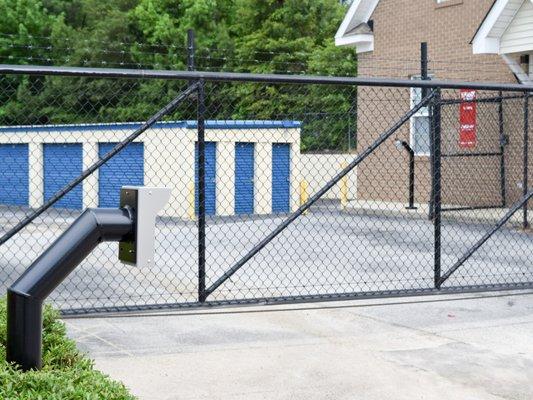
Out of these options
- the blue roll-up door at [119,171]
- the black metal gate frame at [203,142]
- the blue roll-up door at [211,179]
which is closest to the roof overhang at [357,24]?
the blue roll-up door at [211,179]

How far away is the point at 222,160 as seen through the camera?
2233 centimetres

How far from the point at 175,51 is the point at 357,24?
19.0 metres

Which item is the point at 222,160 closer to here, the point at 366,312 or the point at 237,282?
the point at 237,282

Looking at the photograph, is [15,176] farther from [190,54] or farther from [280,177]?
[190,54]

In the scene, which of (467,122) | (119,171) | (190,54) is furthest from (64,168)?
(190,54)

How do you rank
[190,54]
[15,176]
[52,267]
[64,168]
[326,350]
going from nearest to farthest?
[52,267], [326,350], [190,54], [64,168], [15,176]

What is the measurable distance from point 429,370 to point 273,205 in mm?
17685

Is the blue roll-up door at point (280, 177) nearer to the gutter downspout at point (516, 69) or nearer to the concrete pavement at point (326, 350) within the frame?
the gutter downspout at point (516, 69)

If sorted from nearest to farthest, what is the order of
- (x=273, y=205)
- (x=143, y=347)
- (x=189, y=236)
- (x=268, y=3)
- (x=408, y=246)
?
1. (x=143, y=347)
2. (x=408, y=246)
3. (x=189, y=236)
4. (x=273, y=205)
5. (x=268, y=3)

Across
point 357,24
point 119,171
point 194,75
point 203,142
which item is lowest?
point 119,171

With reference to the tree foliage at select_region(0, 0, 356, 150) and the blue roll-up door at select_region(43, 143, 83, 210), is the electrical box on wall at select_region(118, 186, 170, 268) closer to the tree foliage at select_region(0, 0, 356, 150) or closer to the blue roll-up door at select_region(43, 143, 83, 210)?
the blue roll-up door at select_region(43, 143, 83, 210)

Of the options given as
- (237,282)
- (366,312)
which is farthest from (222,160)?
(366,312)

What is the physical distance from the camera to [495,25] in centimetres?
1797

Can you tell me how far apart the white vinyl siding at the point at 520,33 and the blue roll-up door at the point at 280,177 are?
714 centimetres
